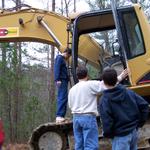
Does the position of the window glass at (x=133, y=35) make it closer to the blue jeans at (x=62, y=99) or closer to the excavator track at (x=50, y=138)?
the blue jeans at (x=62, y=99)

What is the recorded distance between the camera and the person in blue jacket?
924 centimetres

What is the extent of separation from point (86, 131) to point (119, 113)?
1729 mm

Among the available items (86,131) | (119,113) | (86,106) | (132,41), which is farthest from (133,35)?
(119,113)

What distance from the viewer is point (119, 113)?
552 centimetres

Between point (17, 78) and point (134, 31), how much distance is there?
15626mm

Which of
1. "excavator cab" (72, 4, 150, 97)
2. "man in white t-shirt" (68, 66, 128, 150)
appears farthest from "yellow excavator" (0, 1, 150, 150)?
"man in white t-shirt" (68, 66, 128, 150)

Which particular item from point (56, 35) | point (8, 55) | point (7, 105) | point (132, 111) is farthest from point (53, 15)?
point (7, 105)

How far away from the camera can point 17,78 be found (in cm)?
2377

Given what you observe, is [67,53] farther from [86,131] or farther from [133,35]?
[86,131]

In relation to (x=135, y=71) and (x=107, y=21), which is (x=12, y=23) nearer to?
(x=107, y=21)

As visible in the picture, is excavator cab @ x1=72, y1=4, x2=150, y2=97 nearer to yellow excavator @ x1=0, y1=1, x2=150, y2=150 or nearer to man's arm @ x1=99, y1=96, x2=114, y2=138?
yellow excavator @ x1=0, y1=1, x2=150, y2=150

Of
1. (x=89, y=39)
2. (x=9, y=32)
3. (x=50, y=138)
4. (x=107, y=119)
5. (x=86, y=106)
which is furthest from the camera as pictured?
(x=89, y=39)

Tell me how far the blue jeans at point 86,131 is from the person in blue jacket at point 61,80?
5.97 ft

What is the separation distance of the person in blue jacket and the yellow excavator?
28 centimetres
